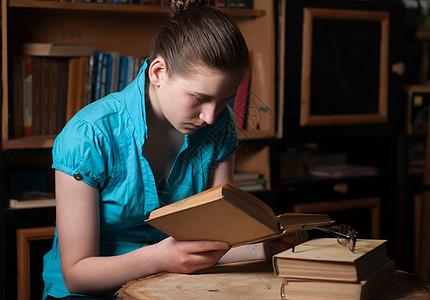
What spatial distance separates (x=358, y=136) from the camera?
244cm

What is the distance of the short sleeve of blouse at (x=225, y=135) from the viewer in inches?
53.9

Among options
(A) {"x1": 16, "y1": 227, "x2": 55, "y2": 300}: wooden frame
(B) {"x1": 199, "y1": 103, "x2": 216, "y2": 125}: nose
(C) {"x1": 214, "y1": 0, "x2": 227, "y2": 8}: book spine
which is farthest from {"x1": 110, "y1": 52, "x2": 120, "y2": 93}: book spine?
(B) {"x1": 199, "y1": 103, "x2": 216, "y2": 125}: nose

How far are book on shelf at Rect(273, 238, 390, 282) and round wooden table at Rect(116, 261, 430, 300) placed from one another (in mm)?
66

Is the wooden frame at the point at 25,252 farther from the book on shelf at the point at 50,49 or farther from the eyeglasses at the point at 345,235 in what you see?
the eyeglasses at the point at 345,235

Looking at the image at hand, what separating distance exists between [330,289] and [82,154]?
21.8 inches

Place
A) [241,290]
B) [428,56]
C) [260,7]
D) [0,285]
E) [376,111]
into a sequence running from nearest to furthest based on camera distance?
1. [241,290]
2. [0,285]
3. [260,7]
4. [376,111]
5. [428,56]

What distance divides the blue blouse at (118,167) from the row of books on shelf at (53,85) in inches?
29.8

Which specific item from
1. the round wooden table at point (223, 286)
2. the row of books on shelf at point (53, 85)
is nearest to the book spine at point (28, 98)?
the row of books on shelf at point (53, 85)

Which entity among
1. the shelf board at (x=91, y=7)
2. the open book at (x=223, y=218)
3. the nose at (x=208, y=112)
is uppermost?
the shelf board at (x=91, y=7)

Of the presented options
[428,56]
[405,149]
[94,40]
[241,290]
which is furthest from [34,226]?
[428,56]

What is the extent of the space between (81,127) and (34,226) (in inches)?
32.7

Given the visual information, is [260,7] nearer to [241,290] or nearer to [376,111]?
[376,111]

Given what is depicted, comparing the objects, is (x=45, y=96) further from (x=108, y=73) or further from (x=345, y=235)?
(x=345, y=235)

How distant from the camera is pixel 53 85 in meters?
1.93
